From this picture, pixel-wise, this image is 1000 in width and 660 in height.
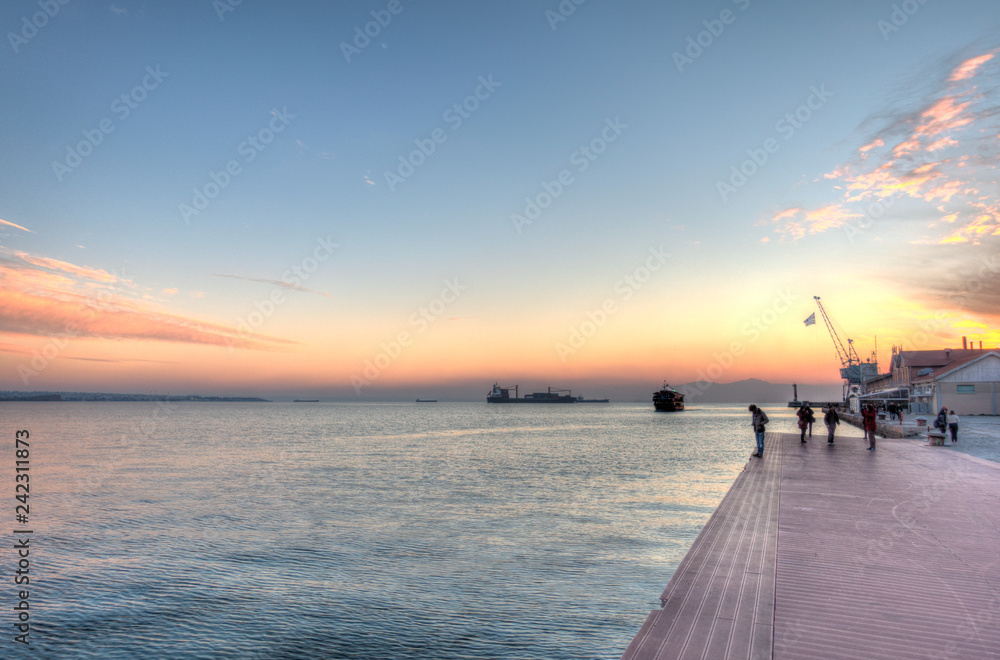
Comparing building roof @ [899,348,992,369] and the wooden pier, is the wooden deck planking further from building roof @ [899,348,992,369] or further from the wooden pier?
building roof @ [899,348,992,369]

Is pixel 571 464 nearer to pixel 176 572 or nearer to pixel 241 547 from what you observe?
pixel 241 547

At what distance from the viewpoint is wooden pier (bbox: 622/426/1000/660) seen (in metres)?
5.55

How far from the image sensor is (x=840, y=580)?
24.1 feet

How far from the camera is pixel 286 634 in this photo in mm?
9734

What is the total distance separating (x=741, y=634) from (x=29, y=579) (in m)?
15.7

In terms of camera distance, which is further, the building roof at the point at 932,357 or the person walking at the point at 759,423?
the building roof at the point at 932,357

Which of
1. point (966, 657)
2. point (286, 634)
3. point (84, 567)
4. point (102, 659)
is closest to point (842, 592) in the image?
point (966, 657)

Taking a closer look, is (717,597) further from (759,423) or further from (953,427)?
(953,427)

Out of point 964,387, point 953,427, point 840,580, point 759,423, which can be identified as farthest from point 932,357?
point 840,580

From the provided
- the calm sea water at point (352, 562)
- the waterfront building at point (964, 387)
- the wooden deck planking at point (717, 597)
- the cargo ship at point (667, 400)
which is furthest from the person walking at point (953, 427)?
the cargo ship at point (667, 400)

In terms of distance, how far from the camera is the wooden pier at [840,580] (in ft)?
18.2

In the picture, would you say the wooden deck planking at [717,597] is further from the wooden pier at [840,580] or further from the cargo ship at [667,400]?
the cargo ship at [667,400]

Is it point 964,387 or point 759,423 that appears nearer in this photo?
point 759,423

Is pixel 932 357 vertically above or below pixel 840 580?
above
